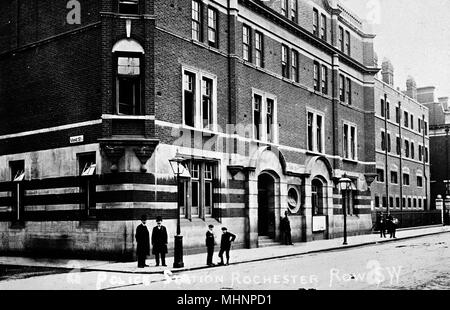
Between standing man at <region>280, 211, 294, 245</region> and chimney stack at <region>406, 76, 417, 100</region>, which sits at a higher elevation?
chimney stack at <region>406, 76, 417, 100</region>

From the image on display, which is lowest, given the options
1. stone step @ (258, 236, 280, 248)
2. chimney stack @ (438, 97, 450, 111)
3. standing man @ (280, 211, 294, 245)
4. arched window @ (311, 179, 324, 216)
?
stone step @ (258, 236, 280, 248)

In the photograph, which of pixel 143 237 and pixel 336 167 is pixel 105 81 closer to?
pixel 143 237

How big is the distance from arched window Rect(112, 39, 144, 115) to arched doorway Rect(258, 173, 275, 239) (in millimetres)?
10335

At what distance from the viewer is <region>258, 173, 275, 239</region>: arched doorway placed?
31.0 metres

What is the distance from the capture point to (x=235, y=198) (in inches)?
1072

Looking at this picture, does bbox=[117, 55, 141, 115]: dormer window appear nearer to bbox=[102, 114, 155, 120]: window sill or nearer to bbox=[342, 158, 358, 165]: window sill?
bbox=[102, 114, 155, 120]: window sill

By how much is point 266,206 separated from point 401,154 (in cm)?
3166

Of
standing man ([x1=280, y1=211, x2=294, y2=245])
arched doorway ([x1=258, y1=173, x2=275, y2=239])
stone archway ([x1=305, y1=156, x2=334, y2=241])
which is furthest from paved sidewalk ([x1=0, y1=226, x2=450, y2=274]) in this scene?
stone archway ([x1=305, y1=156, x2=334, y2=241])

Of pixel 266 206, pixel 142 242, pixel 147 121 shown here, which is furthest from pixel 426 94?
pixel 142 242

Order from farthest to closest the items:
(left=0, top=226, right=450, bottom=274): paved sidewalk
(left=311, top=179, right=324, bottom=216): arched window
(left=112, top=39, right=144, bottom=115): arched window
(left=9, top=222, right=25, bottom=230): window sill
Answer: (left=311, top=179, right=324, bottom=216): arched window → (left=9, top=222, right=25, bottom=230): window sill → (left=112, top=39, right=144, bottom=115): arched window → (left=0, top=226, right=450, bottom=274): paved sidewalk

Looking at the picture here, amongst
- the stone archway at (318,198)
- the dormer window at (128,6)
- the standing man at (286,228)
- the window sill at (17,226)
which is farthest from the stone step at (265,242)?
the dormer window at (128,6)

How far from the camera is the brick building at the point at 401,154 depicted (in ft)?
174

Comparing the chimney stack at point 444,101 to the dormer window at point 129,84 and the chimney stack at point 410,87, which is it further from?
the dormer window at point 129,84

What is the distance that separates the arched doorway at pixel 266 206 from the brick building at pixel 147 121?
77mm
